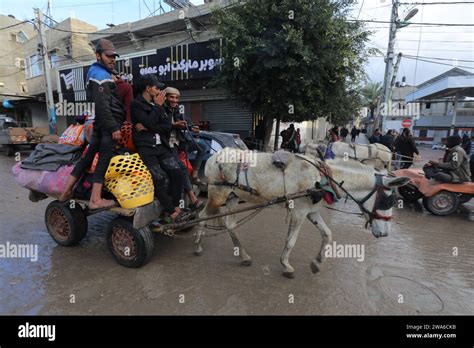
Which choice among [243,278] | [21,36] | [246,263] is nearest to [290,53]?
[246,263]

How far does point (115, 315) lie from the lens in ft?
8.65

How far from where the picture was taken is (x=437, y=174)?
20.1 feet

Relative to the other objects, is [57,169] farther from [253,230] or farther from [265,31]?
[265,31]

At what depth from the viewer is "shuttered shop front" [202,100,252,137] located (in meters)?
13.1

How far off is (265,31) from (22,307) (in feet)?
28.8

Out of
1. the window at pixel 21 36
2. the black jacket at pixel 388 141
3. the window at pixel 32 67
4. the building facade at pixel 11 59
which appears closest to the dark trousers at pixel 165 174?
the black jacket at pixel 388 141

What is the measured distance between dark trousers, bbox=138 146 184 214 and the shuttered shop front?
9.69 metres

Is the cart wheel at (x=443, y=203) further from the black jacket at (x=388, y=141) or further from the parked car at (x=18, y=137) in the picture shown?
the parked car at (x=18, y=137)

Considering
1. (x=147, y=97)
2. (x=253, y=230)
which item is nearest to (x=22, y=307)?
(x=147, y=97)

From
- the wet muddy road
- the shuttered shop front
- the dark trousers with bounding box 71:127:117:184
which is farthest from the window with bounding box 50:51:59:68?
the dark trousers with bounding box 71:127:117:184

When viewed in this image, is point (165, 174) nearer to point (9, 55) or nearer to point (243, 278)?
point (243, 278)

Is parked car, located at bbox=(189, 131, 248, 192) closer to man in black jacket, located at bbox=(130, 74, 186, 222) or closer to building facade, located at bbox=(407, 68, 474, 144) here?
man in black jacket, located at bbox=(130, 74, 186, 222)

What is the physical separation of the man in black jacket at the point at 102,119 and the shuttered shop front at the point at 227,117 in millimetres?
9644

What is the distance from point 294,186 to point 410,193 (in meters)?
5.14
